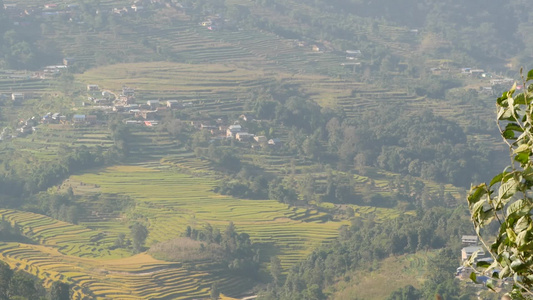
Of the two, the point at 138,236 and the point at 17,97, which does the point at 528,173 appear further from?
the point at 17,97

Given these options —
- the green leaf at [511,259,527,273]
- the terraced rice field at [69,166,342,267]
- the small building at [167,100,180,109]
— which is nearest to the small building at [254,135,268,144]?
the small building at [167,100,180,109]

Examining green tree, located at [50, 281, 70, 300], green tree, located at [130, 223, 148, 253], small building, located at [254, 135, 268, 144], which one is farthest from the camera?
small building, located at [254, 135, 268, 144]

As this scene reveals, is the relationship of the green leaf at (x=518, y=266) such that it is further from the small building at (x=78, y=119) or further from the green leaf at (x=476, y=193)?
the small building at (x=78, y=119)

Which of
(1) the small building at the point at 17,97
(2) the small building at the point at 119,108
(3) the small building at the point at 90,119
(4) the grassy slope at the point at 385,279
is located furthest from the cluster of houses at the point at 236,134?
(4) the grassy slope at the point at 385,279

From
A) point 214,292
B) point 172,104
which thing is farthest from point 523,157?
point 172,104

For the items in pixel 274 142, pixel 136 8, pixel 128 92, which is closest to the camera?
pixel 274 142

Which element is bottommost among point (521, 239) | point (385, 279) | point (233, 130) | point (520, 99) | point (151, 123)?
point (233, 130)

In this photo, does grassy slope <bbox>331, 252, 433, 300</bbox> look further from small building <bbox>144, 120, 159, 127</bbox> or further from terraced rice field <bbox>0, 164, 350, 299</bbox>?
small building <bbox>144, 120, 159, 127</bbox>

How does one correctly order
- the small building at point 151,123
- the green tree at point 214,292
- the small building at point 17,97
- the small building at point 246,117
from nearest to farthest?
the green tree at point 214,292 < the small building at point 151,123 < the small building at point 246,117 < the small building at point 17,97
